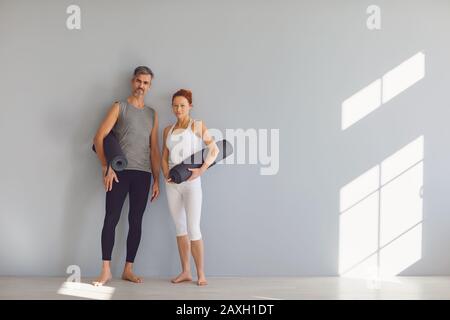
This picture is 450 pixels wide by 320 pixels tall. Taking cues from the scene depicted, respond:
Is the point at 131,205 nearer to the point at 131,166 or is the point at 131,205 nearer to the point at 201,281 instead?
the point at 131,166

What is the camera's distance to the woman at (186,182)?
342 centimetres

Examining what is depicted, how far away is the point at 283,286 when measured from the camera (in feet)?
11.1

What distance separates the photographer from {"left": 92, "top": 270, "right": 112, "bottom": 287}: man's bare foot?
336cm

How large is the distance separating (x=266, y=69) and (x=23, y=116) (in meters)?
1.86

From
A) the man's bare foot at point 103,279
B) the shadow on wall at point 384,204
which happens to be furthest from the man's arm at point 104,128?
the shadow on wall at point 384,204

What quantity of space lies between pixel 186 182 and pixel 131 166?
1.39 ft

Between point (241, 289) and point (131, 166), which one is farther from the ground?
point (131, 166)

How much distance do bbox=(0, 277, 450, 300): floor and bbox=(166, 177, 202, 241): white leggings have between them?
383mm

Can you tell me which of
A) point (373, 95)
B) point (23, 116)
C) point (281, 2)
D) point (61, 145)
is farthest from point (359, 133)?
point (23, 116)

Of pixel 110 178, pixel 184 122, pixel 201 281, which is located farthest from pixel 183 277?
pixel 184 122

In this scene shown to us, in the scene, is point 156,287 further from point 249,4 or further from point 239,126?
point 249,4

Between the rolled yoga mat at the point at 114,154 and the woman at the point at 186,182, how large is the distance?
315 millimetres

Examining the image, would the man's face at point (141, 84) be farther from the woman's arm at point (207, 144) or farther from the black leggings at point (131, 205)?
the black leggings at point (131, 205)

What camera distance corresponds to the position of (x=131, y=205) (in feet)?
11.7
